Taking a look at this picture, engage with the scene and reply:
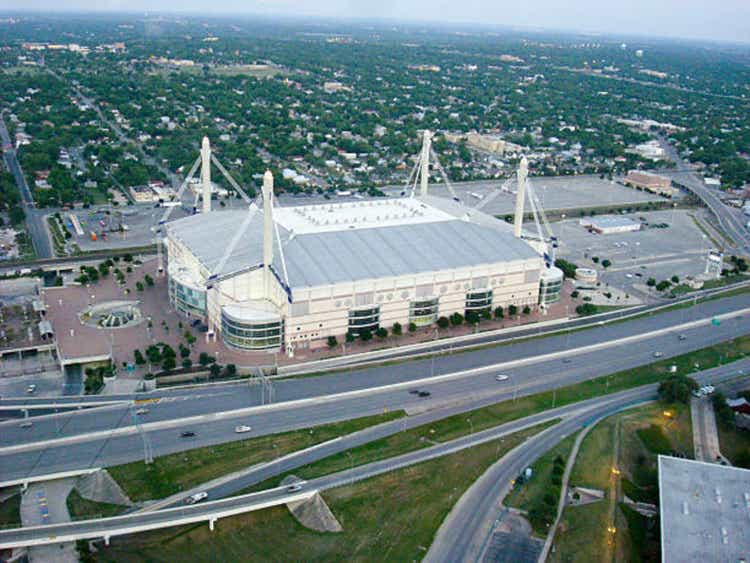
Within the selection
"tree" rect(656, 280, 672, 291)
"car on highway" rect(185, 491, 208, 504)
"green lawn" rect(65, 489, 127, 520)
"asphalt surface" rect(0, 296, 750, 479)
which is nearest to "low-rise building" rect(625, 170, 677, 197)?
"tree" rect(656, 280, 672, 291)

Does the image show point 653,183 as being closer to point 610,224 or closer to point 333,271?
point 610,224

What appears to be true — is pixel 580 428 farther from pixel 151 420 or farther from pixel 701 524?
pixel 151 420

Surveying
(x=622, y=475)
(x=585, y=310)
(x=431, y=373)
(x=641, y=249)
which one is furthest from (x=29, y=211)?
(x=622, y=475)

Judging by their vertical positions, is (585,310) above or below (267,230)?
below

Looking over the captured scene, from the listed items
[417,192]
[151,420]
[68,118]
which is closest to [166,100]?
[68,118]

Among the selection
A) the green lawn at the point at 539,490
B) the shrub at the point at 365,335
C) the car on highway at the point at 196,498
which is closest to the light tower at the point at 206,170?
the shrub at the point at 365,335

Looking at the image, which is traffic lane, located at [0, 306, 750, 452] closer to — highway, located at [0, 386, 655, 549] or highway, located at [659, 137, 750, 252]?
highway, located at [0, 386, 655, 549]
